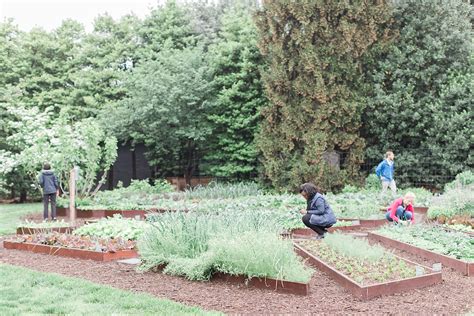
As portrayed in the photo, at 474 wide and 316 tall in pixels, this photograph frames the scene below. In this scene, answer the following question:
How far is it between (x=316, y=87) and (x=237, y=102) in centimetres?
313

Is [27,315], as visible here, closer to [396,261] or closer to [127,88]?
[396,261]

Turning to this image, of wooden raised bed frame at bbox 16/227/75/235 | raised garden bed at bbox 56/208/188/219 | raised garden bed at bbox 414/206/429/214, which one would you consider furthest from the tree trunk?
raised garden bed at bbox 414/206/429/214

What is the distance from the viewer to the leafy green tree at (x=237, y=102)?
19312 millimetres

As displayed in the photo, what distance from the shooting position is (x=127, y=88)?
21.3m

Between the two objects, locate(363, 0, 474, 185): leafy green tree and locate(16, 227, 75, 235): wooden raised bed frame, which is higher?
locate(363, 0, 474, 185): leafy green tree

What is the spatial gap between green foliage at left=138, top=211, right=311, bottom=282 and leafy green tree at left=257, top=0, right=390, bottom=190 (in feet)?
32.8

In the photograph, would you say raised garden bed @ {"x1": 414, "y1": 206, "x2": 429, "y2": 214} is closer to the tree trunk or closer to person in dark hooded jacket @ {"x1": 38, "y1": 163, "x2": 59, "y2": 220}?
person in dark hooded jacket @ {"x1": 38, "y1": 163, "x2": 59, "y2": 220}

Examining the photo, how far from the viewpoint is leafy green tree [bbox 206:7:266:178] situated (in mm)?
19312

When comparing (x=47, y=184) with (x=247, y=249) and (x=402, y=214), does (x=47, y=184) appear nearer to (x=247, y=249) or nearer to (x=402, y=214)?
(x=402, y=214)

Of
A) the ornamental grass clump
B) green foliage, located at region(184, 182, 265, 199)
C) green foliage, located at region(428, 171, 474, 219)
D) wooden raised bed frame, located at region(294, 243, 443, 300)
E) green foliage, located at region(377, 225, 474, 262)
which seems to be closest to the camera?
wooden raised bed frame, located at region(294, 243, 443, 300)

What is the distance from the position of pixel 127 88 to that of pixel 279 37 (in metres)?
6.30

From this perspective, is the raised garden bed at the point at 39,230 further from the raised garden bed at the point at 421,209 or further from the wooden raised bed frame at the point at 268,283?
the raised garden bed at the point at 421,209

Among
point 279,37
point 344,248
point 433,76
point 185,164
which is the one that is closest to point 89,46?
point 185,164

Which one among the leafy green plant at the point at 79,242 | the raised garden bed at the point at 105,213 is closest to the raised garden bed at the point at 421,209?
the raised garden bed at the point at 105,213
